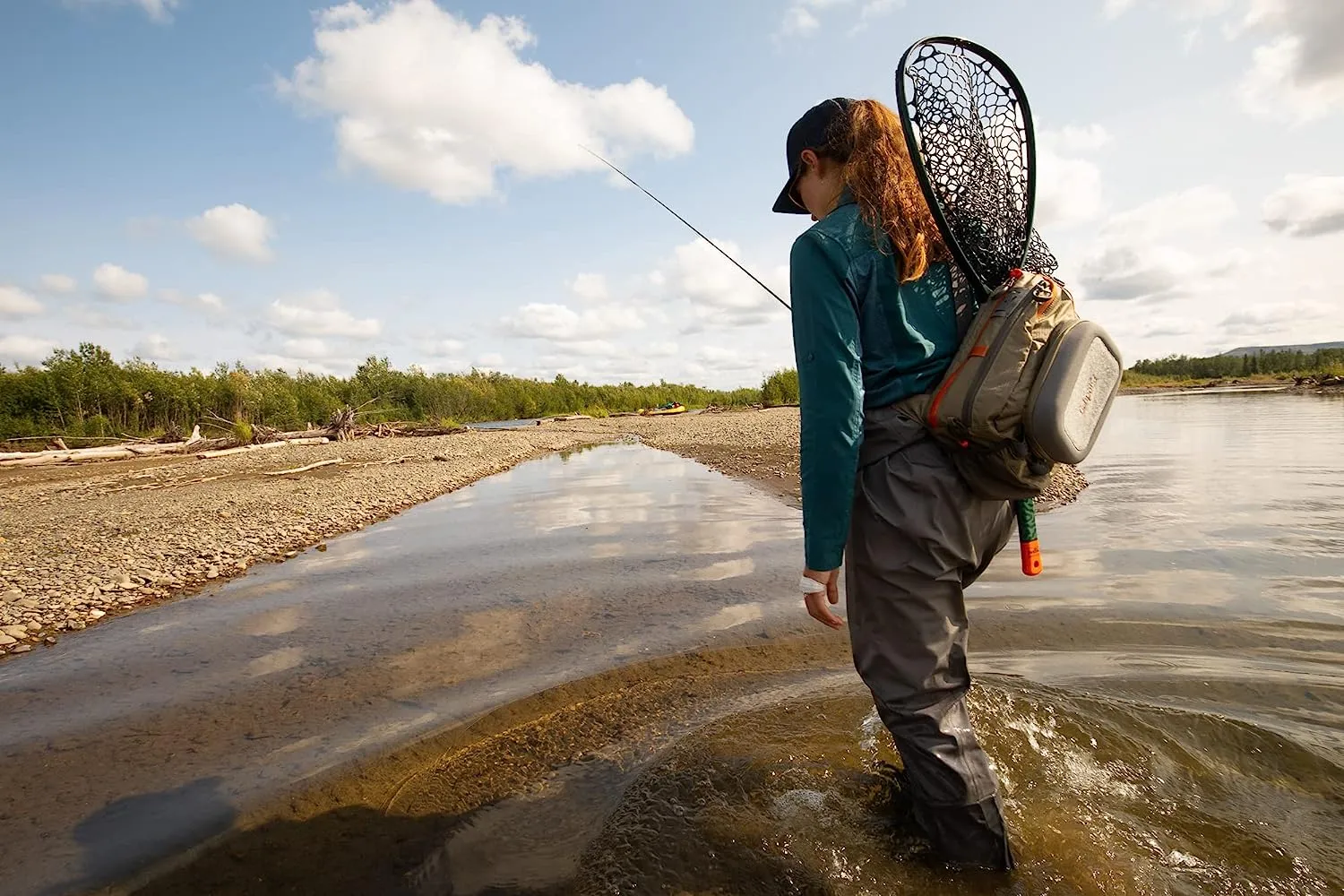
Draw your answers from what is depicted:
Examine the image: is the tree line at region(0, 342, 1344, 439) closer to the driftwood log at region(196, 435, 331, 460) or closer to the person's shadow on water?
the driftwood log at region(196, 435, 331, 460)

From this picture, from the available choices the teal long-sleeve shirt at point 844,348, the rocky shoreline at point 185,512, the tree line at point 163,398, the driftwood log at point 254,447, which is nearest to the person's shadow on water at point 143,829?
the teal long-sleeve shirt at point 844,348

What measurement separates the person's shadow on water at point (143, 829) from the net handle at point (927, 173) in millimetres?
3460

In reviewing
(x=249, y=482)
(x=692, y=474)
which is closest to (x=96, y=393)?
(x=249, y=482)

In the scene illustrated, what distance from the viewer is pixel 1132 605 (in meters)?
4.82

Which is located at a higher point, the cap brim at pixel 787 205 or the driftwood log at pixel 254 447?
the cap brim at pixel 787 205

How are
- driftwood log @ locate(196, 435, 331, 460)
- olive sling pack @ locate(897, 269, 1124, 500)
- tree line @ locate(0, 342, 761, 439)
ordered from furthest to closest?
tree line @ locate(0, 342, 761, 439), driftwood log @ locate(196, 435, 331, 460), olive sling pack @ locate(897, 269, 1124, 500)

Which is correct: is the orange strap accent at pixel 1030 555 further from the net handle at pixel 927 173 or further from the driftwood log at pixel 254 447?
the driftwood log at pixel 254 447

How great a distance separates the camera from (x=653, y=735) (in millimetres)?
3211

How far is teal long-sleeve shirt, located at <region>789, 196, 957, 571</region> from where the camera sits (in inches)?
78.4

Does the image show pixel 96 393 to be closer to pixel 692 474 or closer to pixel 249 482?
pixel 249 482

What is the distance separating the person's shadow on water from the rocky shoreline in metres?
3.24

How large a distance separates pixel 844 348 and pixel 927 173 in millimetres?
677

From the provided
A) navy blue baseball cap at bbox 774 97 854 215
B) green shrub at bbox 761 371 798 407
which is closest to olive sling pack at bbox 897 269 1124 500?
navy blue baseball cap at bbox 774 97 854 215

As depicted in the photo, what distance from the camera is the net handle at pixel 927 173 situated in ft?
6.78
